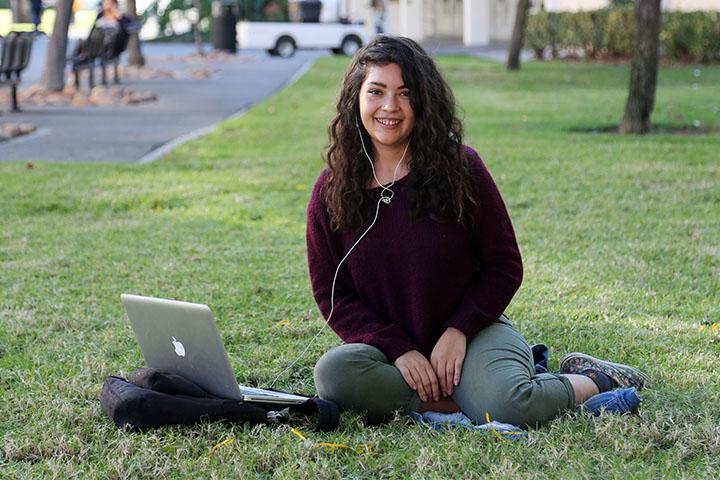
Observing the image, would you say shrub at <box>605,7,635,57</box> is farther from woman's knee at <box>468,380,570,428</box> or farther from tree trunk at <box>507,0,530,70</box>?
woman's knee at <box>468,380,570,428</box>

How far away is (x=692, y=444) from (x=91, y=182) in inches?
254

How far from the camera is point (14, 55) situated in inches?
551

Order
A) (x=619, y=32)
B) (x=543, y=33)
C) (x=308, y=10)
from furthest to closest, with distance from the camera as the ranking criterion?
(x=308, y=10), (x=543, y=33), (x=619, y=32)

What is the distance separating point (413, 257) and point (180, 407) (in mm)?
903

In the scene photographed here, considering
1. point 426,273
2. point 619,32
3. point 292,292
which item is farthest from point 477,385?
point 619,32

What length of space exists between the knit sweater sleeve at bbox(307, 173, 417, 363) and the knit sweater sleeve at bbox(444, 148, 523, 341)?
0.82 ft

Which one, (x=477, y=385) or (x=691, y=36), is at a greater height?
(x=691, y=36)

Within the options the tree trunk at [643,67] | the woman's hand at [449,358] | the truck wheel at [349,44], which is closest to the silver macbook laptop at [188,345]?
the woman's hand at [449,358]

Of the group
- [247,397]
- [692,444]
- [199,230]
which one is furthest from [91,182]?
[692,444]

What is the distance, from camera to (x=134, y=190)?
847cm

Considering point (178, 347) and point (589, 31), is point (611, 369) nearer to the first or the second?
point (178, 347)

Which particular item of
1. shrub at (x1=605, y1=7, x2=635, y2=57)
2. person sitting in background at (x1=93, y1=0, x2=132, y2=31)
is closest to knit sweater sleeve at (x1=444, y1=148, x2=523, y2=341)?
person sitting in background at (x1=93, y1=0, x2=132, y2=31)

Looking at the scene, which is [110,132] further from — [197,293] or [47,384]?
[47,384]

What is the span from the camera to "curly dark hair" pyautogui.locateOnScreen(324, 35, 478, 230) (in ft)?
12.1
